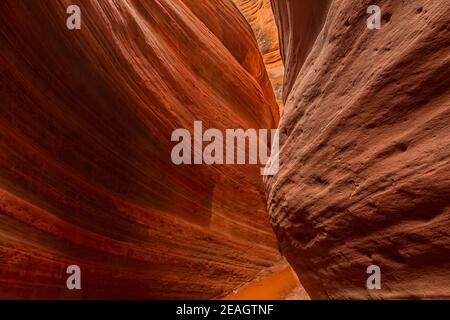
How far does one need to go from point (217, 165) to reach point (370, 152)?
2.26m

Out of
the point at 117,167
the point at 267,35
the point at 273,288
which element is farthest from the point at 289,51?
the point at 267,35

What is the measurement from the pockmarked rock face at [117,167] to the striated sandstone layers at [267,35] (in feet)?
12.4

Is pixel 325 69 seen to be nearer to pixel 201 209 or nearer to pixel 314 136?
pixel 314 136

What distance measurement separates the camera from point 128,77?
3072mm

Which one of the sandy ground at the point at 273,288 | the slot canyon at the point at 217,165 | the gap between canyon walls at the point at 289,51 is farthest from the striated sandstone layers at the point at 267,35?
the sandy ground at the point at 273,288

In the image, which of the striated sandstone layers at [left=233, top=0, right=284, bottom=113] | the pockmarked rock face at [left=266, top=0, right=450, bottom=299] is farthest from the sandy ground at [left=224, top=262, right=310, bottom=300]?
the striated sandstone layers at [left=233, top=0, right=284, bottom=113]

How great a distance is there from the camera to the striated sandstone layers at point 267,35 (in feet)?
25.8

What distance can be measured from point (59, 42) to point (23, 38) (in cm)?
22

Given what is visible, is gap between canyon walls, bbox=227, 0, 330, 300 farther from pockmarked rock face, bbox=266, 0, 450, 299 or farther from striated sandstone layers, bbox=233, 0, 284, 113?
striated sandstone layers, bbox=233, 0, 284, 113

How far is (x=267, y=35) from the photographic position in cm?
872

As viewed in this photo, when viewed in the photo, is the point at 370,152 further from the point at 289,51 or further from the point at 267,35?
the point at 267,35

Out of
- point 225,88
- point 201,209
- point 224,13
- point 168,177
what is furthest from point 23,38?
point 224,13

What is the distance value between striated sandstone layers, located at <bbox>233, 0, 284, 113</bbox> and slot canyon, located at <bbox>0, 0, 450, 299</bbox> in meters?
3.10

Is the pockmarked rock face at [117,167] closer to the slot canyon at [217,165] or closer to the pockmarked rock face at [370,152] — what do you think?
the slot canyon at [217,165]
